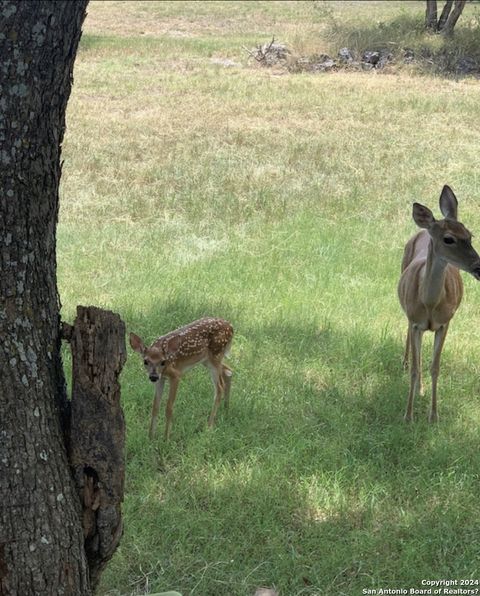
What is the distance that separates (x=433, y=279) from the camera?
205 inches

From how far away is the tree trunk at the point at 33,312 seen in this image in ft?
8.34

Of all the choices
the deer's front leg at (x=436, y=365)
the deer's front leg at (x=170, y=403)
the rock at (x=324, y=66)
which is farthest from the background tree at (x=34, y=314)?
the rock at (x=324, y=66)

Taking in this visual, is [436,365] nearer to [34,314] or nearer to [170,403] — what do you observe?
[170,403]

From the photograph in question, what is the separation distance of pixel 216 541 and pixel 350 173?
289 inches

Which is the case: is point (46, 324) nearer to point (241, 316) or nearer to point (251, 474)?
point (251, 474)

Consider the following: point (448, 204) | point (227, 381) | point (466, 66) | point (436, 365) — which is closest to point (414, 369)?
point (436, 365)

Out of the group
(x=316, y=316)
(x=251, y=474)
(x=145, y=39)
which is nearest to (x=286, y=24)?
(x=145, y=39)

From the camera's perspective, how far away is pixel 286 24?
2930 cm

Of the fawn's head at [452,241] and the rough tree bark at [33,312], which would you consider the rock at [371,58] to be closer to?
the fawn's head at [452,241]

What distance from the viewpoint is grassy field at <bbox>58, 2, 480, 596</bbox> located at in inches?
158

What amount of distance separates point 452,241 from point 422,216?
0.90 ft

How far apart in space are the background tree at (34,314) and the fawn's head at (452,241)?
2.73 metres

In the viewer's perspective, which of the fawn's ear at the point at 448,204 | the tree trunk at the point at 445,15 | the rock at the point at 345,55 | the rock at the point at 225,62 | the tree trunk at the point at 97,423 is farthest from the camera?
the tree trunk at the point at 445,15

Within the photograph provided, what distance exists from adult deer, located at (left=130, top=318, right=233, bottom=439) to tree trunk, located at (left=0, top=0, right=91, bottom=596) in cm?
172
